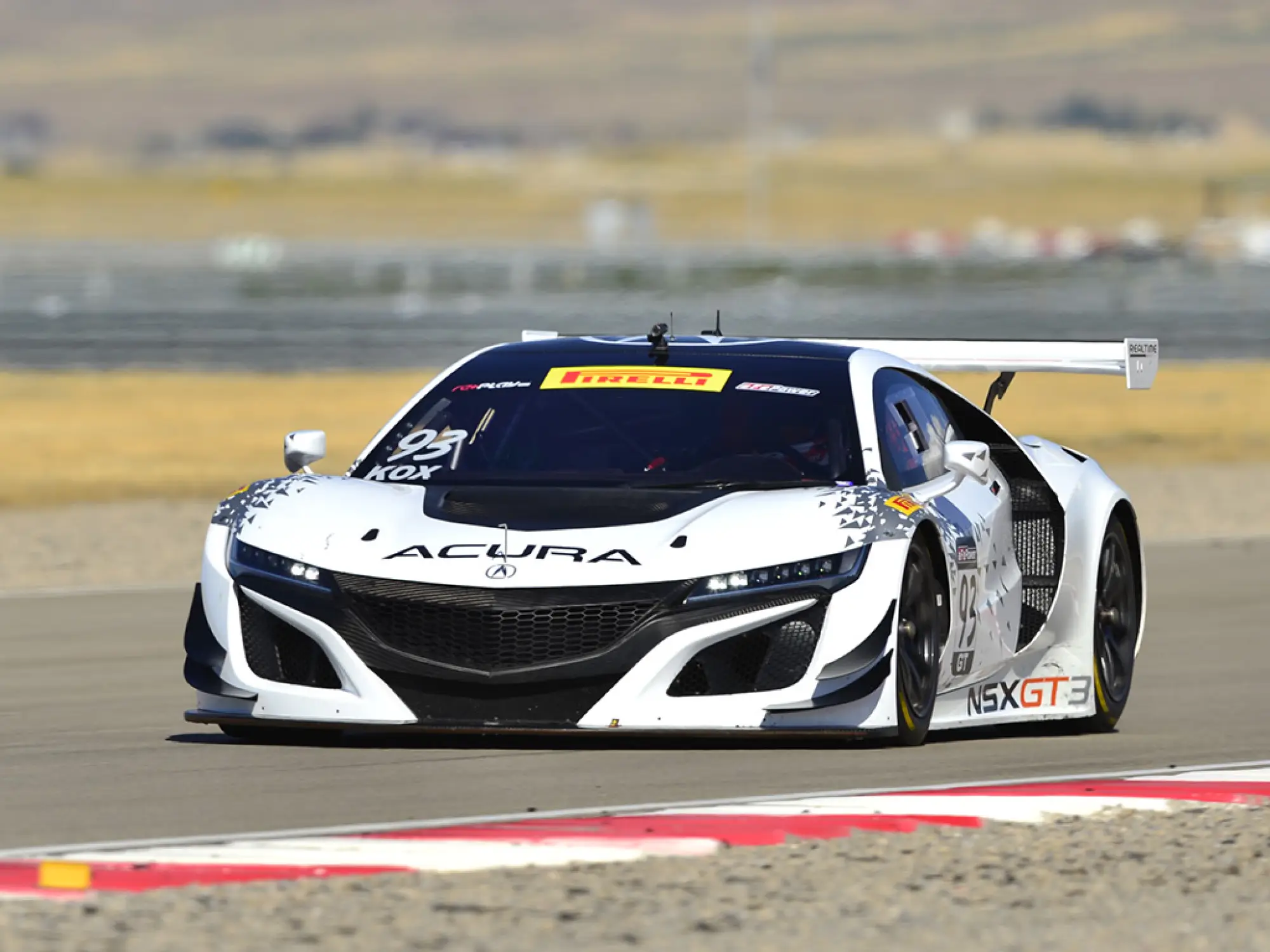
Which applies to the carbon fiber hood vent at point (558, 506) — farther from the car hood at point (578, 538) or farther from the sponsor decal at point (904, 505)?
the sponsor decal at point (904, 505)

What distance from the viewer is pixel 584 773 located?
8.77 meters

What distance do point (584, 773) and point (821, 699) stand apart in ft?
2.35

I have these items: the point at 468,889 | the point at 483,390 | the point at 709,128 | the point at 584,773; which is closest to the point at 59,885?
the point at 468,889

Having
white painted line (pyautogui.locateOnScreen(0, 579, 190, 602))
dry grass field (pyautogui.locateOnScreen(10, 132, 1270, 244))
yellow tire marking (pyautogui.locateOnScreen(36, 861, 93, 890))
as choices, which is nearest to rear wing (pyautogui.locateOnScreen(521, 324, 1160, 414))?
yellow tire marking (pyautogui.locateOnScreen(36, 861, 93, 890))

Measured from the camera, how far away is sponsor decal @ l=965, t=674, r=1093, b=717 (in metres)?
9.98

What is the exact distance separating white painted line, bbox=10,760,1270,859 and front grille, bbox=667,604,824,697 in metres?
0.51

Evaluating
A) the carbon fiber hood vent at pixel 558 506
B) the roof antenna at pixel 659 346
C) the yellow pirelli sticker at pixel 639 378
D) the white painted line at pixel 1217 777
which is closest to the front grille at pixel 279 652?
the carbon fiber hood vent at pixel 558 506

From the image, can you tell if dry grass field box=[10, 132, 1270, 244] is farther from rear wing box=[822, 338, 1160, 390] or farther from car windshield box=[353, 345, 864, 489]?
car windshield box=[353, 345, 864, 489]

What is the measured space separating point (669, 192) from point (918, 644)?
133m

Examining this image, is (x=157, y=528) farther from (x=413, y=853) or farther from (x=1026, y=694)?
(x=413, y=853)

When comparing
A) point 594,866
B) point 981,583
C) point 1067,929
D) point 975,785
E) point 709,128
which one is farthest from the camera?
point 709,128

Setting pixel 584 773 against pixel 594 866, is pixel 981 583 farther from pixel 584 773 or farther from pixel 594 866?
pixel 594 866

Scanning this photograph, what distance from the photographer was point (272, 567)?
29.8ft

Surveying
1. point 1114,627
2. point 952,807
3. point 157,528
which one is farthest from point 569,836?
point 157,528
